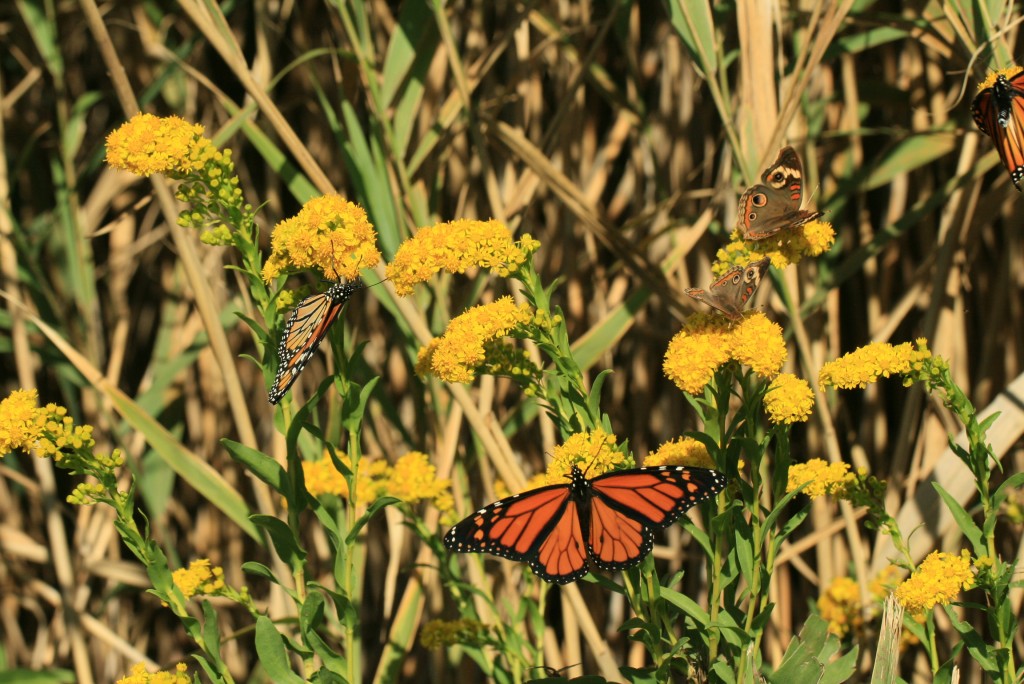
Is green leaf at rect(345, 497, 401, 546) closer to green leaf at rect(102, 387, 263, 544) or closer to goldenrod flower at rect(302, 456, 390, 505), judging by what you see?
goldenrod flower at rect(302, 456, 390, 505)

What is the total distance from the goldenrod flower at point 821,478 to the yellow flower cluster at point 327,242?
2.59ft

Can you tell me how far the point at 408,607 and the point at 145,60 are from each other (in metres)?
1.86

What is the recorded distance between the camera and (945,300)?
8.11 ft

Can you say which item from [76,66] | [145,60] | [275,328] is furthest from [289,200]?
[275,328]

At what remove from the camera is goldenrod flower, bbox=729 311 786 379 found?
146cm

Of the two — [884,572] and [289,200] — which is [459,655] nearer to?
[884,572]

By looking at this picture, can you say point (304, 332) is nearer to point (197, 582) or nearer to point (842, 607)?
point (197, 582)

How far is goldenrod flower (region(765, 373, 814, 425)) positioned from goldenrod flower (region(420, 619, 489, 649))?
0.79 metres

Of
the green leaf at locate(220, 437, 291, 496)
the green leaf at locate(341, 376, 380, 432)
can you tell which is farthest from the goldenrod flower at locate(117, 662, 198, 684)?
the green leaf at locate(341, 376, 380, 432)

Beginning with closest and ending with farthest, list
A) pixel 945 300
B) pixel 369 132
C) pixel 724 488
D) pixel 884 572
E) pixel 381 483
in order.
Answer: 1. pixel 724 488
2. pixel 381 483
3. pixel 884 572
4. pixel 945 300
5. pixel 369 132

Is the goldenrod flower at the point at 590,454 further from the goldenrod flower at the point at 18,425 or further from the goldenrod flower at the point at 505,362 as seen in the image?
the goldenrod flower at the point at 18,425

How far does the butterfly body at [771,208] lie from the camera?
5.45ft

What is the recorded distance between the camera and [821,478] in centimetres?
170

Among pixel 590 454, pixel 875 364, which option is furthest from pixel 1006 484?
pixel 590 454
